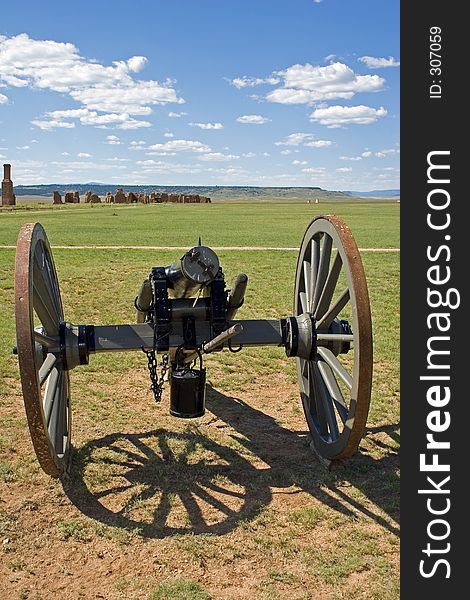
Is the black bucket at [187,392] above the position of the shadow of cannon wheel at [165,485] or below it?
above

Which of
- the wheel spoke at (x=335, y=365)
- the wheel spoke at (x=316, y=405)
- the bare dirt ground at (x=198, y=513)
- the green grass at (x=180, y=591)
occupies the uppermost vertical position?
the wheel spoke at (x=335, y=365)

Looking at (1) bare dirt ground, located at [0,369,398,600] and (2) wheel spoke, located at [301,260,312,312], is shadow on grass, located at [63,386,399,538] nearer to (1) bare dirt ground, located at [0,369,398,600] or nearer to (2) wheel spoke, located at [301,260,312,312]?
(1) bare dirt ground, located at [0,369,398,600]

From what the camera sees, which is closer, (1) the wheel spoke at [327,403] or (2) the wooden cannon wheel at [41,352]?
(2) the wooden cannon wheel at [41,352]

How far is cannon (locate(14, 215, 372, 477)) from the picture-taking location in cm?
460

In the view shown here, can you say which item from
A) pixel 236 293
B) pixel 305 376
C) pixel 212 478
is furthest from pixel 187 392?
pixel 305 376

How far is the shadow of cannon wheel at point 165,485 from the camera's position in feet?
14.4

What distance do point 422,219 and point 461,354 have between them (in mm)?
756

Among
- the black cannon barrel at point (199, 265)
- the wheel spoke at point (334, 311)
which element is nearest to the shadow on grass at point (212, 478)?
the wheel spoke at point (334, 311)

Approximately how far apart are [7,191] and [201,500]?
197 feet

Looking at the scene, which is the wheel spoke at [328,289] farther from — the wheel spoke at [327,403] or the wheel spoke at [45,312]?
the wheel spoke at [45,312]

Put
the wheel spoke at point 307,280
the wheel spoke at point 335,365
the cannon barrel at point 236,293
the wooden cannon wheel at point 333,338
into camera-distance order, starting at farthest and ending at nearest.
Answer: the wheel spoke at point 307,280, the cannon barrel at point 236,293, the wheel spoke at point 335,365, the wooden cannon wheel at point 333,338

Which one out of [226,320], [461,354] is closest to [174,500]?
[226,320]

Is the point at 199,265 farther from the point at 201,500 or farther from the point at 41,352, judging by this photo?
the point at 201,500

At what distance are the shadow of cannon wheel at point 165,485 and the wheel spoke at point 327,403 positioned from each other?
66 centimetres
